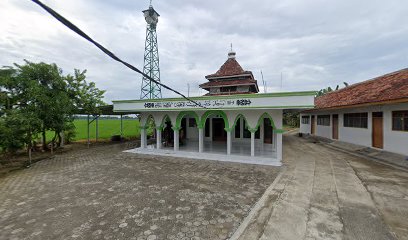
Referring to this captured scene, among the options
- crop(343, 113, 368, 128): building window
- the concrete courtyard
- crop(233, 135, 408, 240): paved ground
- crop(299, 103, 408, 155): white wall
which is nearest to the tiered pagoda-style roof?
crop(343, 113, 368, 128): building window

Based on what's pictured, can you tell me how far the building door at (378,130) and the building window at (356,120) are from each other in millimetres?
784

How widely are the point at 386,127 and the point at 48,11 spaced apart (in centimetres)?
1413

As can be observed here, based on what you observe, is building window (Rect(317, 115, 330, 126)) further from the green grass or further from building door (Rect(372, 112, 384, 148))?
the green grass

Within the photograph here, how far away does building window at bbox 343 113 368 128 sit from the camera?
11531mm

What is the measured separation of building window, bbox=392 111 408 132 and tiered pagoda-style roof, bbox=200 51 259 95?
9.23 m

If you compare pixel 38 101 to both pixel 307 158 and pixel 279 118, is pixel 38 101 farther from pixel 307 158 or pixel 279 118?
pixel 307 158

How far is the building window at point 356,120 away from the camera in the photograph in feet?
37.8

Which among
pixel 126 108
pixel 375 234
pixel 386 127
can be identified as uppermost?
pixel 126 108

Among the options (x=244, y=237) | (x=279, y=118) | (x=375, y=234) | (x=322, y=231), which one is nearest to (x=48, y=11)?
(x=244, y=237)

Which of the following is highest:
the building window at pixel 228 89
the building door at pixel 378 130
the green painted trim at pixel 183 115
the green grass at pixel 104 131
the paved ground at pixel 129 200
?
the building window at pixel 228 89

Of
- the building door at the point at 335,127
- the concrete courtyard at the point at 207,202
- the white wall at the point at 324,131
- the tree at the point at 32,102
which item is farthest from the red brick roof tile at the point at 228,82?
the tree at the point at 32,102

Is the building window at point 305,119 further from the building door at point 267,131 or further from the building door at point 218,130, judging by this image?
the building door at point 218,130

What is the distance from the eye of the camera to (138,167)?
8352mm

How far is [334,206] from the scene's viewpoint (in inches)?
179
